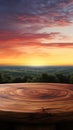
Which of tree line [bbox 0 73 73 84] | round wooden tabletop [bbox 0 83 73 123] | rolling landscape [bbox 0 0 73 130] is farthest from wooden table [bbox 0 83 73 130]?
rolling landscape [bbox 0 0 73 130]

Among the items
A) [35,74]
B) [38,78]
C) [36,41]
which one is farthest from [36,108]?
[36,41]

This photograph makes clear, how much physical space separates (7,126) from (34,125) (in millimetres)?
243

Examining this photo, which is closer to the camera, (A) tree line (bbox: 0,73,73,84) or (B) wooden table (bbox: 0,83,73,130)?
(B) wooden table (bbox: 0,83,73,130)

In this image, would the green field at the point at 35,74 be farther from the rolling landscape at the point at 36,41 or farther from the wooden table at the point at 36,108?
the wooden table at the point at 36,108

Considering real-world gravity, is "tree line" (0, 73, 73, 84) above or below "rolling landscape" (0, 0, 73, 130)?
below

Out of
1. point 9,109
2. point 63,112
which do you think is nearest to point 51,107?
point 63,112

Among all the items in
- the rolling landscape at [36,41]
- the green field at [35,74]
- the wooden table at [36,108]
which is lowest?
the wooden table at [36,108]

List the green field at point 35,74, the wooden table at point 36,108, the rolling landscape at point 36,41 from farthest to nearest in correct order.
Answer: the rolling landscape at point 36,41, the green field at point 35,74, the wooden table at point 36,108

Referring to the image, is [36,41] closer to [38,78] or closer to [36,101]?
[38,78]

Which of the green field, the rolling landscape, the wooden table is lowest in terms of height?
the wooden table

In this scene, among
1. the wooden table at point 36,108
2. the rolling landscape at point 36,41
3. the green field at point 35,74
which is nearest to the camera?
the wooden table at point 36,108

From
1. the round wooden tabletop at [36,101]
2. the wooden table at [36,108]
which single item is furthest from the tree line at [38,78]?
the wooden table at [36,108]

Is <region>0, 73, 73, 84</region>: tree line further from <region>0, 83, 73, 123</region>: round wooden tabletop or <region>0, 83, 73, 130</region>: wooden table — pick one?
<region>0, 83, 73, 130</region>: wooden table

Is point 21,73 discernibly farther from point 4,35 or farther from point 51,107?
point 51,107
